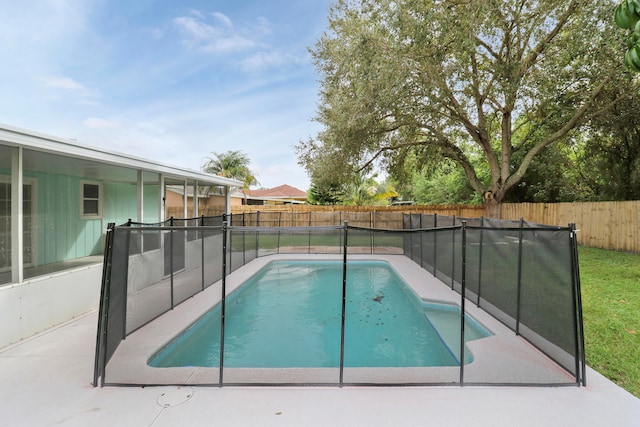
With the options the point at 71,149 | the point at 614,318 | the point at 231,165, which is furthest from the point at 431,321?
the point at 231,165

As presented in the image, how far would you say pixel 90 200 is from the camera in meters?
6.91

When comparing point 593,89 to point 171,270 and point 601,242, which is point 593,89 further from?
point 171,270

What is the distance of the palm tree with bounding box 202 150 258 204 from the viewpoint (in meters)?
29.3

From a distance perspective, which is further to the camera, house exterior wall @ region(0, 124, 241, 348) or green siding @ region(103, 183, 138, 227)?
green siding @ region(103, 183, 138, 227)

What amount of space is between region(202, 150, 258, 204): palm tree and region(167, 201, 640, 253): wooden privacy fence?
1496 centimetres

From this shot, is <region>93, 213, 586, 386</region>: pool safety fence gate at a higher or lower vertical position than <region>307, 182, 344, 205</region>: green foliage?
lower

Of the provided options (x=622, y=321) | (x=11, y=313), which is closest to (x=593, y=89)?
(x=622, y=321)

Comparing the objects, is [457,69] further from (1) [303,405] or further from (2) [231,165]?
(2) [231,165]

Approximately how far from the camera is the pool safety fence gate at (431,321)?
2.82m

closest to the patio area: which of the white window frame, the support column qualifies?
the support column

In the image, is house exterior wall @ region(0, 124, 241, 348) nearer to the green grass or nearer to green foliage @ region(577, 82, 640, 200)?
the green grass

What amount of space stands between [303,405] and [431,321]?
11.0 ft

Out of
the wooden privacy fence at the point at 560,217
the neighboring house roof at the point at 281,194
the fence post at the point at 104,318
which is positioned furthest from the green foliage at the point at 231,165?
the fence post at the point at 104,318

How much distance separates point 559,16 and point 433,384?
1176 centimetres
